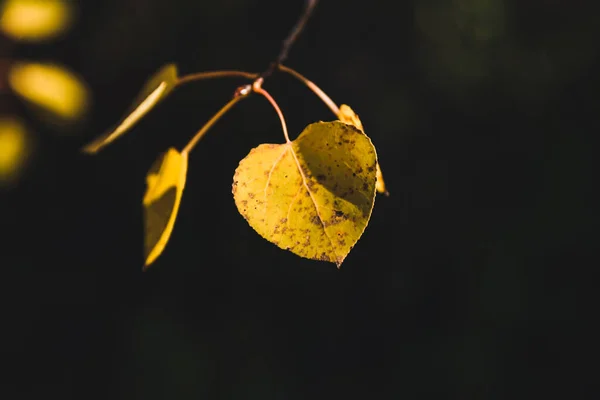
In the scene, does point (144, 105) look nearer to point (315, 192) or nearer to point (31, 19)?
point (315, 192)

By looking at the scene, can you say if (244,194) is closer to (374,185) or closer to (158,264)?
(374,185)

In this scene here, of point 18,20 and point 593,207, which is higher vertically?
point 18,20

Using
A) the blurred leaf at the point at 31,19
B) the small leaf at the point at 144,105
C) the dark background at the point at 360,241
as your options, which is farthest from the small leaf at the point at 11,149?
the small leaf at the point at 144,105

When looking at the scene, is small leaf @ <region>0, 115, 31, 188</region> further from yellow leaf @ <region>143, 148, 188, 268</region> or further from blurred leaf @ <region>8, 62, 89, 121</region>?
yellow leaf @ <region>143, 148, 188, 268</region>

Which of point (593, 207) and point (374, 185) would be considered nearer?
point (374, 185)

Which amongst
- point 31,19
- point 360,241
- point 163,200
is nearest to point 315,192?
point 163,200

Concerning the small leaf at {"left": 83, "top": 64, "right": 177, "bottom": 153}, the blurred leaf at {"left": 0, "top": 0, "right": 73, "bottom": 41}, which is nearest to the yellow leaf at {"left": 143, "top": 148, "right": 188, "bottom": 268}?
the small leaf at {"left": 83, "top": 64, "right": 177, "bottom": 153}

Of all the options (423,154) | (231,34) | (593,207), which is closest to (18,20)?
(231,34)
